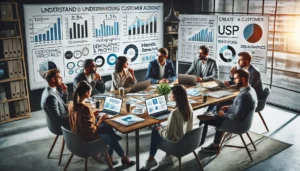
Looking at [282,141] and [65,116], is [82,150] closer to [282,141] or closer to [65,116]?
[65,116]

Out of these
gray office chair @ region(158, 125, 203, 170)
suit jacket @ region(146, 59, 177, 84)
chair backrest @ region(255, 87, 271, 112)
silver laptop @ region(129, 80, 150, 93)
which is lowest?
gray office chair @ region(158, 125, 203, 170)

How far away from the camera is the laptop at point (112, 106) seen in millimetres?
4191

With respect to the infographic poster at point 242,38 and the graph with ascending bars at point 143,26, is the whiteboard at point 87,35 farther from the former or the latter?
the infographic poster at point 242,38

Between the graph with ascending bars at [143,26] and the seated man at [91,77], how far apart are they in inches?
101

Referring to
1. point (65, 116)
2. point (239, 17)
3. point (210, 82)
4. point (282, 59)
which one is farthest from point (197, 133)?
point (282, 59)

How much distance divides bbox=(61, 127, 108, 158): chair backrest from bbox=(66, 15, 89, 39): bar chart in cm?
359

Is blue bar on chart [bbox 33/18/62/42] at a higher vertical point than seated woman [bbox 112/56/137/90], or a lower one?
higher

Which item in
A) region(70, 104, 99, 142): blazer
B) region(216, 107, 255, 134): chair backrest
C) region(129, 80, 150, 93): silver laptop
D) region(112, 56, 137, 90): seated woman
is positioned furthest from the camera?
region(112, 56, 137, 90): seated woman

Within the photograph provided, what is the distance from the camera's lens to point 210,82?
572 centimetres

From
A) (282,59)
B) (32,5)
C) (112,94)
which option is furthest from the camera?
(282,59)

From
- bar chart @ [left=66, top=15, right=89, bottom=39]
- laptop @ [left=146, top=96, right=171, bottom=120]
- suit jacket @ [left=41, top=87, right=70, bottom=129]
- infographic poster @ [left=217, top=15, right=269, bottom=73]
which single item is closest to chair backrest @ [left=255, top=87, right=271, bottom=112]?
infographic poster @ [left=217, top=15, right=269, bottom=73]

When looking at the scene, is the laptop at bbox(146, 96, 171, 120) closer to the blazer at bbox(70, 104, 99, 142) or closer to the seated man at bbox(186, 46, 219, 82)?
the blazer at bbox(70, 104, 99, 142)

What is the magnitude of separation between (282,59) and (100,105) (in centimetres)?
1098

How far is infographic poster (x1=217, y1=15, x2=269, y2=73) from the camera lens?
6.61 metres
